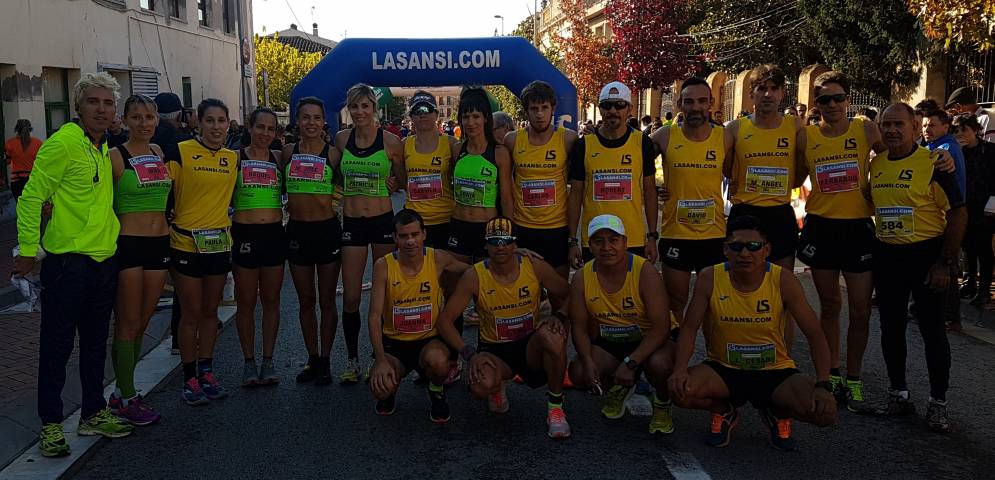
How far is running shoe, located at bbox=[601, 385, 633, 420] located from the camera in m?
5.02

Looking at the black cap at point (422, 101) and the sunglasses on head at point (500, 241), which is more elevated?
the black cap at point (422, 101)

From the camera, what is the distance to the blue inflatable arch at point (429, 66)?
44.6 ft

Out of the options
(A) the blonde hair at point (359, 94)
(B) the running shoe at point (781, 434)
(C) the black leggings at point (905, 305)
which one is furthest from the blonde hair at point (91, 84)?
(C) the black leggings at point (905, 305)

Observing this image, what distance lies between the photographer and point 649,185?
557 cm

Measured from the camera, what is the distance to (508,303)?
205 inches

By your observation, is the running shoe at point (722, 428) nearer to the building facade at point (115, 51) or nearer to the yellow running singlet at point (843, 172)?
the yellow running singlet at point (843, 172)

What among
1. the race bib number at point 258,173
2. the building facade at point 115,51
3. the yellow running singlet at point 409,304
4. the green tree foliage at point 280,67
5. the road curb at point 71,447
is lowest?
the road curb at point 71,447

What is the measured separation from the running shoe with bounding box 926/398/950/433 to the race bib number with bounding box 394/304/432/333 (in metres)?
3.02

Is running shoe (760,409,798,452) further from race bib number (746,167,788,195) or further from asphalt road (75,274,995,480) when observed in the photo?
race bib number (746,167,788,195)

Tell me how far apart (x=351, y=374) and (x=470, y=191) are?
1.51m

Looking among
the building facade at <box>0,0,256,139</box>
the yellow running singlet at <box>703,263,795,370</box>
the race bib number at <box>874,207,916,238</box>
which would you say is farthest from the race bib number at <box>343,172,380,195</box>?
the building facade at <box>0,0,256,139</box>

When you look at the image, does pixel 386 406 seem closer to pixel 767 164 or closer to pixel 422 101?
pixel 422 101

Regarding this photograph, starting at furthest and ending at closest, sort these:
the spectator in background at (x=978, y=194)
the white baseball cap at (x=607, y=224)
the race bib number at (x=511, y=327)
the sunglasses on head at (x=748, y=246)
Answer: the spectator in background at (x=978, y=194), the race bib number at (x=511, y=327), the white baseball cap at (x=607, y=224), the sunglasses on head at (x=748, y=246)

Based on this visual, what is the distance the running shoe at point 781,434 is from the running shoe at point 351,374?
2754 millimetres
